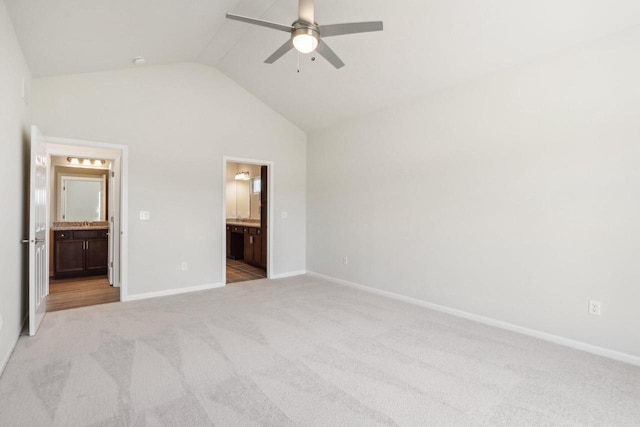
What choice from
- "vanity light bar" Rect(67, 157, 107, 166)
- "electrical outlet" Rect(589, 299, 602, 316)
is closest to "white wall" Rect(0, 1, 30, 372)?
"vanity light bar" Rect(67, 157, 107, 166)

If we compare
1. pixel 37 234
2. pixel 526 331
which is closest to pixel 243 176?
pixel 37 234

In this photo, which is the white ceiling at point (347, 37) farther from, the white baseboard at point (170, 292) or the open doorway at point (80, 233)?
the white baseboard at point (170, 292)

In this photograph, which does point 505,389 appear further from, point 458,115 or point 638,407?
point 458,115

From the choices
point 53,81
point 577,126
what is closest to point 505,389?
point 577,126

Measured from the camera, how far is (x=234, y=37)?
4035mm

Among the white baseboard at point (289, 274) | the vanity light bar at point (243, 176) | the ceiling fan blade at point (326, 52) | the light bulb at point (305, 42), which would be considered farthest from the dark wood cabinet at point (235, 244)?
the light bulb at point (305, 42)

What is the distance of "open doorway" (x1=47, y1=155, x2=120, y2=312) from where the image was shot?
4.75 meters

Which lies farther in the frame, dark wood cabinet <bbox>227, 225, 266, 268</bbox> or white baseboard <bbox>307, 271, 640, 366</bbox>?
dark wood cabinet <bbox>227, 225, 266, 268</bbox>

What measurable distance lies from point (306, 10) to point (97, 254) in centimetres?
550

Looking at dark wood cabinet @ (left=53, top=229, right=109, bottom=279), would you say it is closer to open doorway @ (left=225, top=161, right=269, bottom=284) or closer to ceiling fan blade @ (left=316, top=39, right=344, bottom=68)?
open doorway @ (left=225, top=161, right=269, bottom=284)

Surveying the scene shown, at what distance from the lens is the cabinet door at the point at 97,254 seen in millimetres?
5547

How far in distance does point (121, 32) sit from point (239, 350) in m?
3.26

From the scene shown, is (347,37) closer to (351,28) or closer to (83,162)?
(351,28)

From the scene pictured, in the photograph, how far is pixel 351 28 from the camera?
7.70 feet
